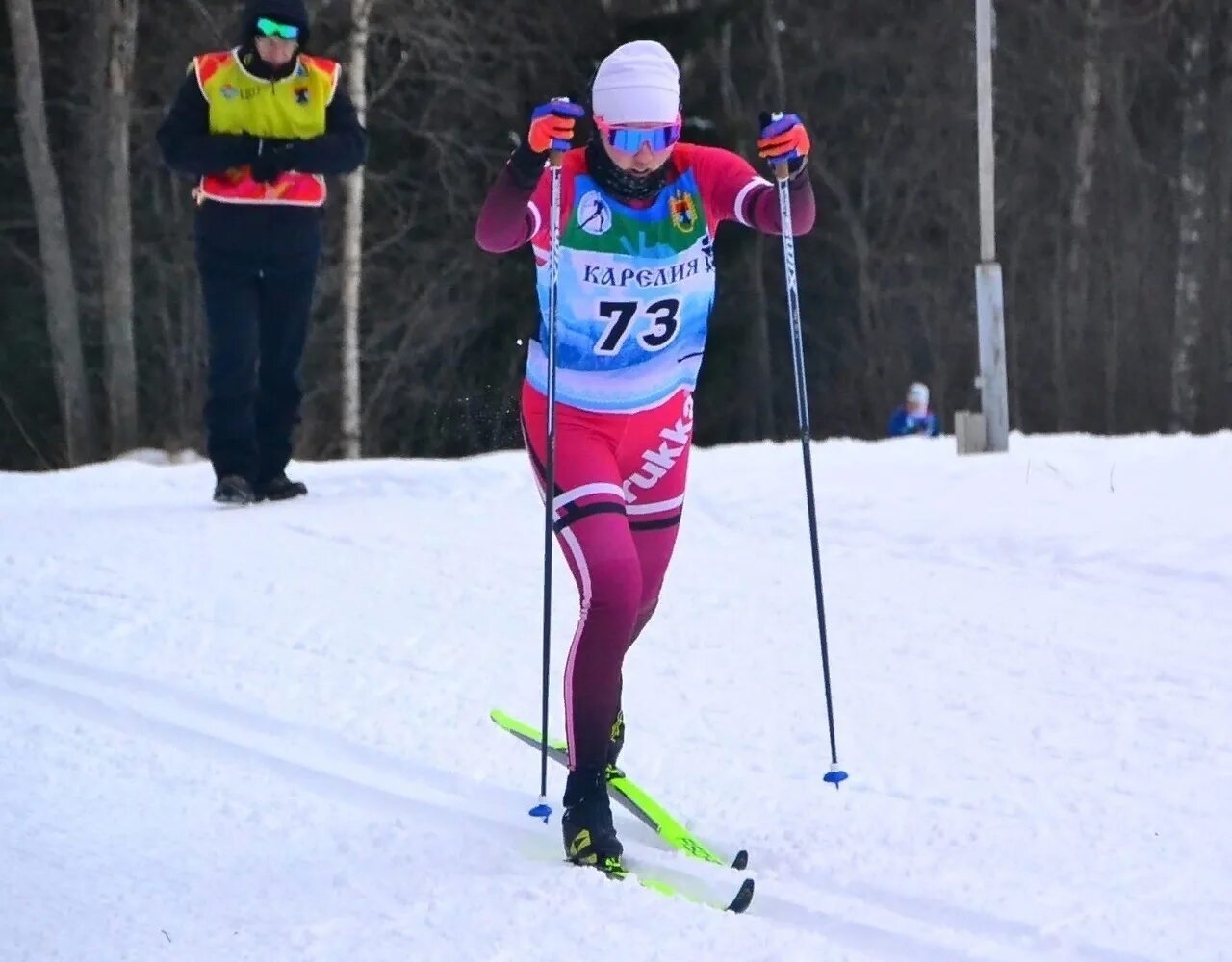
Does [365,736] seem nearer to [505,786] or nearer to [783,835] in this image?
[505,786]

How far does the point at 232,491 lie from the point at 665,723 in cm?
339

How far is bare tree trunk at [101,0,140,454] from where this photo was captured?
16.0 m

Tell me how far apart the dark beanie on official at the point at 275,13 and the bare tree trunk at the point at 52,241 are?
32.0 ft

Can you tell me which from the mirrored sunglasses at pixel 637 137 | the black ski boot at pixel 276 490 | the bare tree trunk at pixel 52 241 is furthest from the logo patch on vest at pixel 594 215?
the bare tree trunk at pixel 52 241

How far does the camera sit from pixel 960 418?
8719 millimetres

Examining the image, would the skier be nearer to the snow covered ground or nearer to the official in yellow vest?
the snow covered ground

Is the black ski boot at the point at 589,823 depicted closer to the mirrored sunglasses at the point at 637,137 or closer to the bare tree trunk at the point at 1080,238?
the mirrored sunglasses at the point at 637,137

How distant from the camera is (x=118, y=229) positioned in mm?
16469

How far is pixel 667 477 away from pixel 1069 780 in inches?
50.7

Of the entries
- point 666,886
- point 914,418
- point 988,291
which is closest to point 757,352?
point 914,418

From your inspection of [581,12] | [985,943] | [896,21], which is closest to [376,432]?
[581,12]

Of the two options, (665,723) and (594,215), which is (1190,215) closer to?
(665,723)

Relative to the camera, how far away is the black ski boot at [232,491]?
7.50 m

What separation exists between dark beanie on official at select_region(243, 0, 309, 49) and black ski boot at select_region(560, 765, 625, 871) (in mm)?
4374
